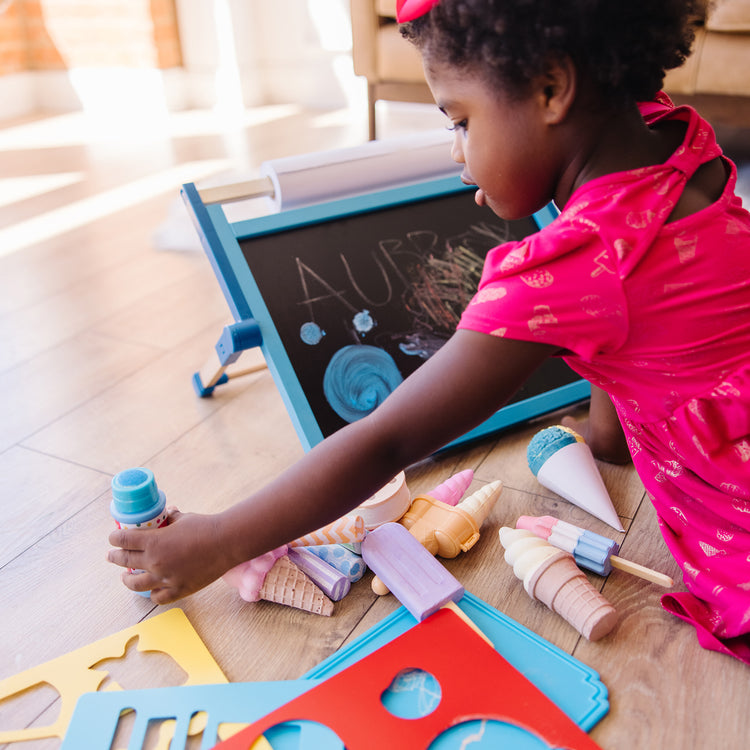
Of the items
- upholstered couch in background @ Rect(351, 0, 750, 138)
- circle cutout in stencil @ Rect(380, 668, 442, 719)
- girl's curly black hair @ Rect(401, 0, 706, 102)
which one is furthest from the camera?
upholstered couch in background @ Rect(351, 0, 750, 138)

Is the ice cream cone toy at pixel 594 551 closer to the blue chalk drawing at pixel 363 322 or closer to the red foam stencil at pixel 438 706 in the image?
the red foam stencil at pixel 438 706

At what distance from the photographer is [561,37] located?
57 cm

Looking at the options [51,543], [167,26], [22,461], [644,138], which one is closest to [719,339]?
[644,138]

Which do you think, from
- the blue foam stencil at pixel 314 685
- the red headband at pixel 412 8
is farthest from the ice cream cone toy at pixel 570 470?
the red headband at pixel 412 8

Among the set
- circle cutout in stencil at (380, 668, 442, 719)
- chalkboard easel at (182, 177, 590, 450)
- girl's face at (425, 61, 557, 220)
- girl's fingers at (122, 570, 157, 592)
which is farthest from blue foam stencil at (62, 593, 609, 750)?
girl's face at (425, 61, 557, 220)

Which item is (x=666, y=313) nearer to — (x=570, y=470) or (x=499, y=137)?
(x=499, y=137)

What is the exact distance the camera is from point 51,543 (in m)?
0.93

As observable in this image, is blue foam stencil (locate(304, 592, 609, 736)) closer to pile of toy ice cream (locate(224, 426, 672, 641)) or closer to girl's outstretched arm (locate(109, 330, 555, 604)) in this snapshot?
pile of toy ice cream (locate(224, 426, 672, 641))

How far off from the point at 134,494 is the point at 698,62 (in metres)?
1.82

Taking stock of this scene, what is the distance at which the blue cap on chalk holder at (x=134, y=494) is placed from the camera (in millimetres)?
765

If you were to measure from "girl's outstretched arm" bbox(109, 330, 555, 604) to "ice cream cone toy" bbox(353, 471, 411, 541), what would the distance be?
17 cm

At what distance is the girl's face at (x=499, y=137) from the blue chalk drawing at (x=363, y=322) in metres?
0.41

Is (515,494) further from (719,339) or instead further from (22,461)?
(22,461)

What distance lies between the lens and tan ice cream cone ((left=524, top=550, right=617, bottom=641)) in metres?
0.75
